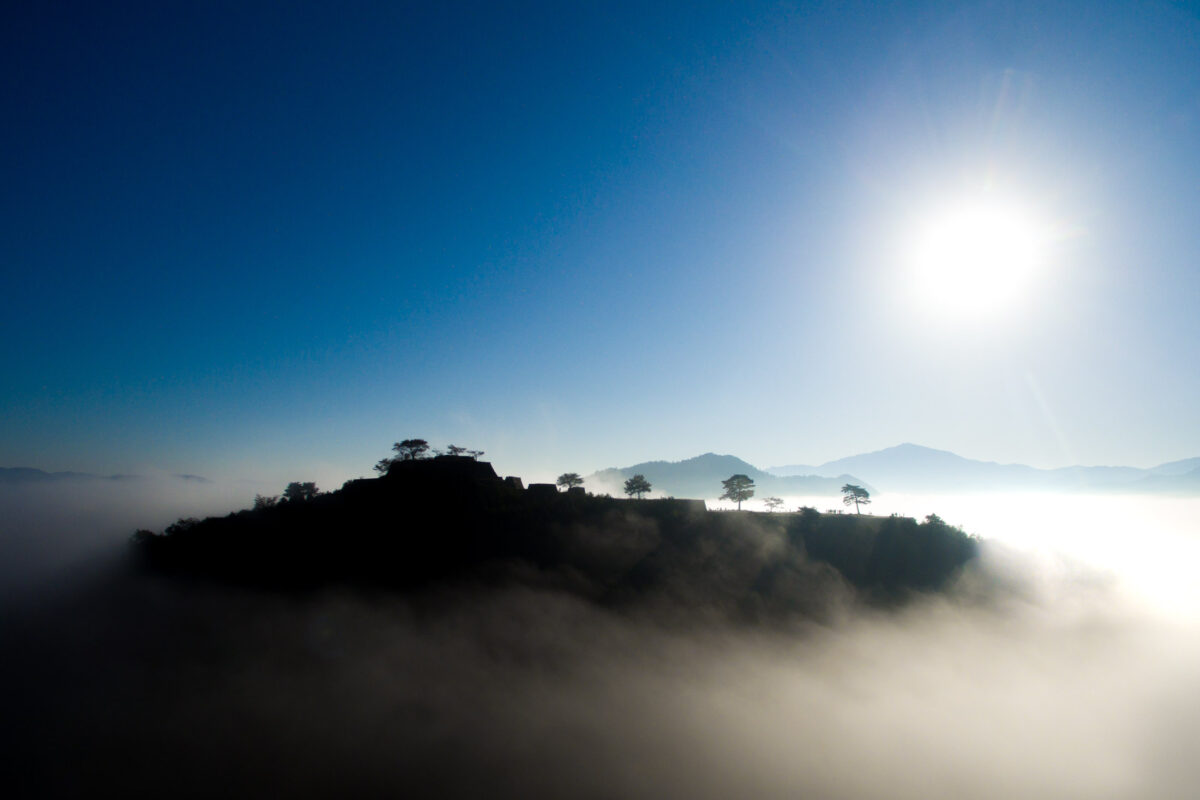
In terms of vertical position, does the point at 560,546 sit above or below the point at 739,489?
below

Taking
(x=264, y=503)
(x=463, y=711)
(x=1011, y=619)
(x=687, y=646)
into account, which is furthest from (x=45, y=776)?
(x=1011, y=619)

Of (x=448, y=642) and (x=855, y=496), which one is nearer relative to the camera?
(x=448, y=642)

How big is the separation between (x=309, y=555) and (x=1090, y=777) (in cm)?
20525

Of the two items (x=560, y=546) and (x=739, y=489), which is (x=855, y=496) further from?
(x=560, y=546)

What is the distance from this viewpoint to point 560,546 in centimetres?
8569

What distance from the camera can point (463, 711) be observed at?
99.0 meters

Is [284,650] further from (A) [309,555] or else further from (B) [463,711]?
(B) [463,711]

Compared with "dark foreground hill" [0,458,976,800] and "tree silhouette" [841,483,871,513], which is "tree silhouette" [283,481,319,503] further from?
"tree silhouette" [841,483,871,513]

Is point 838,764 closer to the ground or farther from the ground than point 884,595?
closer to the ground

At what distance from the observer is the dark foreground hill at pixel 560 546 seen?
270 feet

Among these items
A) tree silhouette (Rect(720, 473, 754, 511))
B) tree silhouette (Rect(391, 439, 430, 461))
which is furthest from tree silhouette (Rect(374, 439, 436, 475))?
tree silhouette (Rect(720, 473, 754, 511))

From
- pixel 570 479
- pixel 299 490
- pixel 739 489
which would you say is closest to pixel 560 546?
pixel 570 479

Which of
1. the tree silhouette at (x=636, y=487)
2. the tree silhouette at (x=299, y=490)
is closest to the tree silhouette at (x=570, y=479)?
the tree silhouette at (x=636, y=487)

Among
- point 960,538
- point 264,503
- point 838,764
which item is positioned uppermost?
point 264,503
